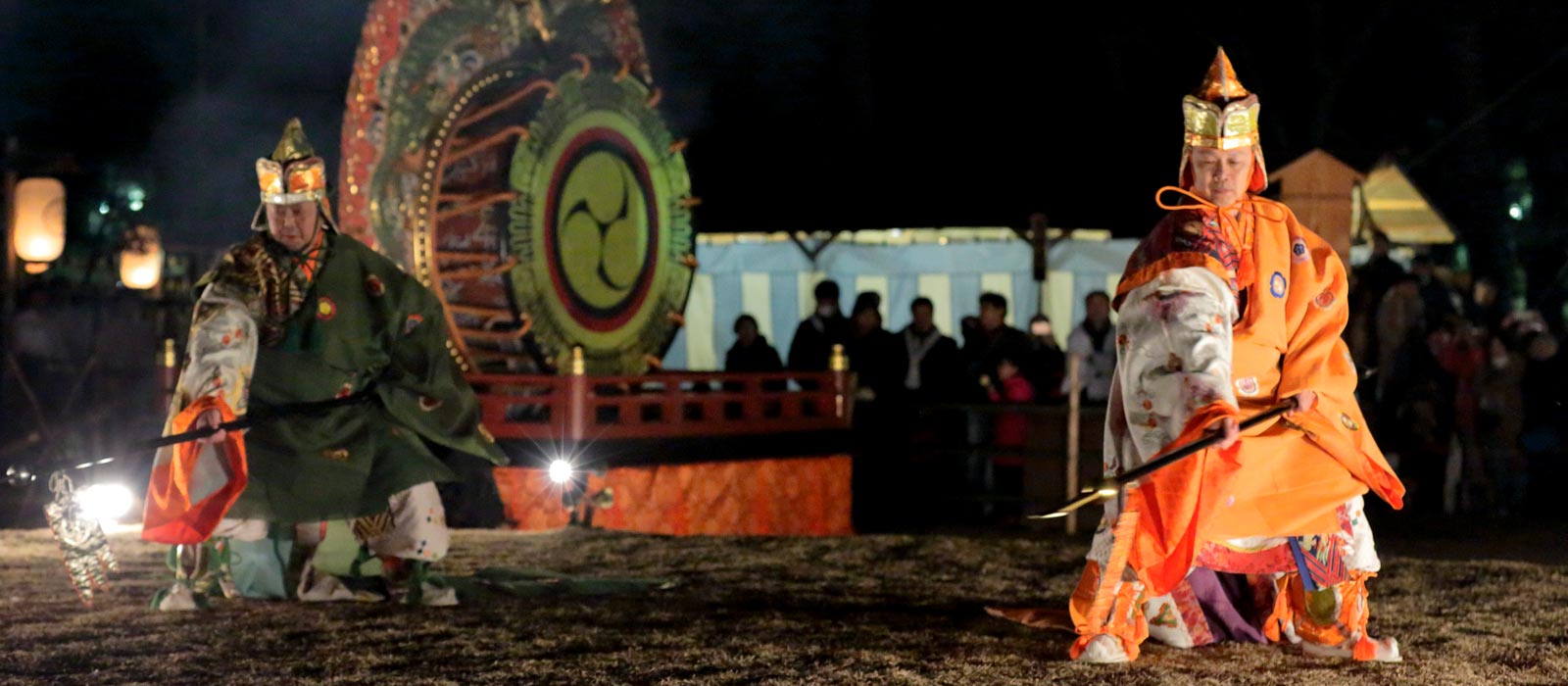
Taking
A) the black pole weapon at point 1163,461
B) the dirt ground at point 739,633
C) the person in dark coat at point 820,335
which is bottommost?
the dirt ground at point 739,633

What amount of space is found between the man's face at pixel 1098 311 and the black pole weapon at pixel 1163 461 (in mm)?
5138

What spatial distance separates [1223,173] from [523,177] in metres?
4.71

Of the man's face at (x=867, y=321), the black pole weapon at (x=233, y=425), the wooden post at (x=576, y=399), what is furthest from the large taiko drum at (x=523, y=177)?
the black pole weapon at (x=233, y=425)

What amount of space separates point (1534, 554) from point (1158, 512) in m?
4.18

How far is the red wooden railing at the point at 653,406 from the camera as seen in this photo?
8.71 meters

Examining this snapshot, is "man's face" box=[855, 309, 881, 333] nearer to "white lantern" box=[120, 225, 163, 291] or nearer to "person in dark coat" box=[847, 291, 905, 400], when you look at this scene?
"person in dark coat" box=[847, 291, 905, 400]

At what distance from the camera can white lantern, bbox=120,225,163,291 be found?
12.2 metres

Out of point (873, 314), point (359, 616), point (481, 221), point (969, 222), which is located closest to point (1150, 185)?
point (969, 222)

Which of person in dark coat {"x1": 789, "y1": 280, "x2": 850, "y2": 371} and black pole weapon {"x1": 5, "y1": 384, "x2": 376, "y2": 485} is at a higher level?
person in dark coat {"x1": 789, "y1": 280, "x2": 850, "y2": 371}

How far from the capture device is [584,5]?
951 centimetres

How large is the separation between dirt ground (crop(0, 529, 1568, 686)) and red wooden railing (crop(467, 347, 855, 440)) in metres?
1.75

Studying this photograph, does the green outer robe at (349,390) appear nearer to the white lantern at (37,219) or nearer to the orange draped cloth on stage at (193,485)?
the orange draped cloth on stage at (193,485)

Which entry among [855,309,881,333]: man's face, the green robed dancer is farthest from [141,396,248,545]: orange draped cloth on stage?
[855,309,881,333]: man's face

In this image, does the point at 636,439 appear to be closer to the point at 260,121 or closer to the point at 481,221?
the point at 481,221
